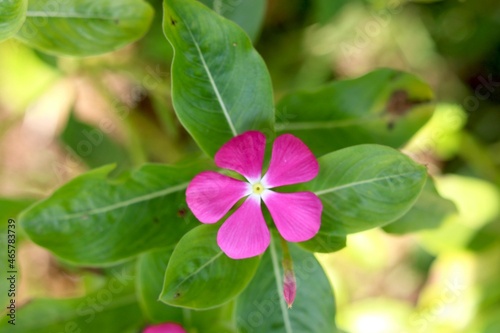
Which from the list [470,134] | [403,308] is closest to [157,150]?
[403,308]

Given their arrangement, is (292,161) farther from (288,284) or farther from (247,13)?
(247,13)

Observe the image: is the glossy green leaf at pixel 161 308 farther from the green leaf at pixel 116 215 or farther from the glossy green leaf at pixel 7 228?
the glossy green leaf at pixel 7 228

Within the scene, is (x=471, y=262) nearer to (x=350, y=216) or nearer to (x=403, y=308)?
(x=403, y=308)

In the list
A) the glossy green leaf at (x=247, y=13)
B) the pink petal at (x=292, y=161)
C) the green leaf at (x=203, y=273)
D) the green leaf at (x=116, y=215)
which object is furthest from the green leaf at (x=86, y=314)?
the glossy green leaf at (x=247, y=13)

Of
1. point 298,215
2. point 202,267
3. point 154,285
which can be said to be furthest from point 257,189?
point 154,285

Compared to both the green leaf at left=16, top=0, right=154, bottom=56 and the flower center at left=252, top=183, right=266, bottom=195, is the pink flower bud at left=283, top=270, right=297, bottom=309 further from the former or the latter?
the green leaf at left=16, top=0, right=154, bottom=56

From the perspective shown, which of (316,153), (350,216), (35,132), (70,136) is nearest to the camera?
(350,216)

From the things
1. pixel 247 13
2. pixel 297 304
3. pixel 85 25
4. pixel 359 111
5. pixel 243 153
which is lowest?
pixel 297 304
